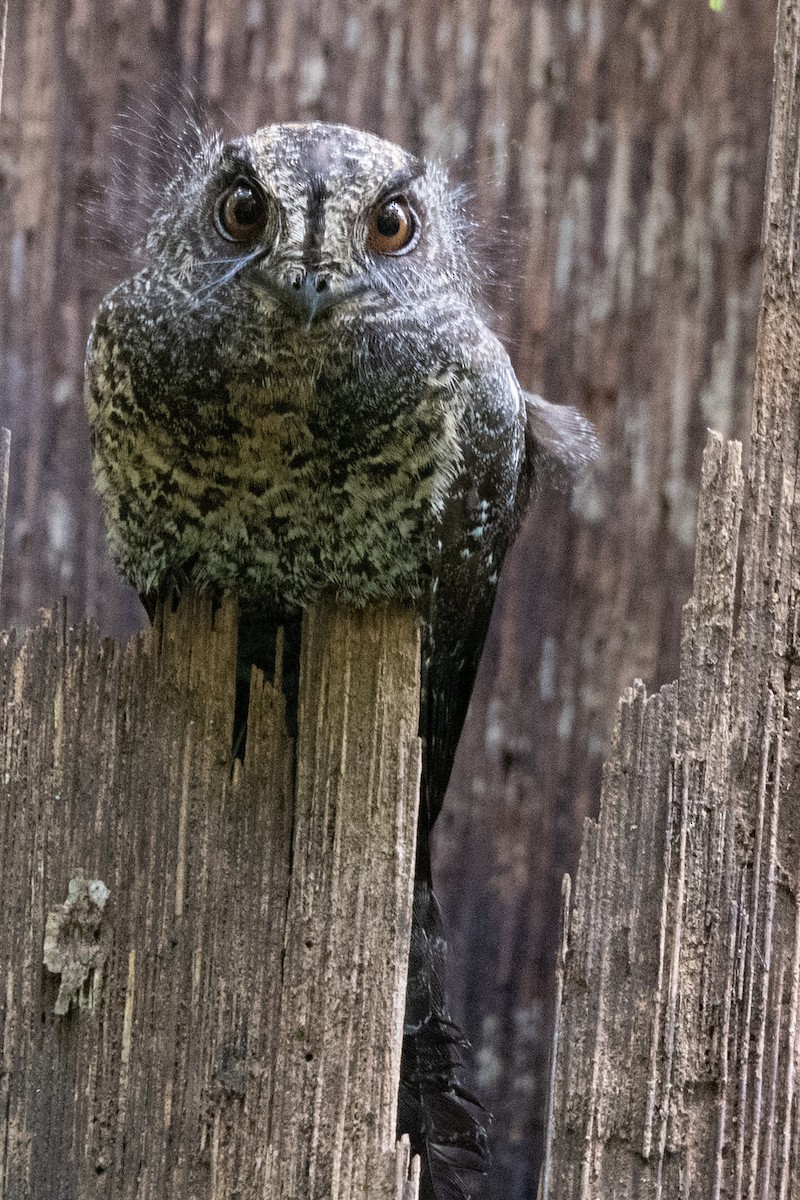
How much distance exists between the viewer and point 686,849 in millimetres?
1351

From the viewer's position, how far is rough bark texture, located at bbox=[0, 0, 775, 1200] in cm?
195

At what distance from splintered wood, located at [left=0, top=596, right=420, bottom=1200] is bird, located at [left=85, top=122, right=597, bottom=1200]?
32 centimetres

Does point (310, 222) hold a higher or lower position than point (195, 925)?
higher

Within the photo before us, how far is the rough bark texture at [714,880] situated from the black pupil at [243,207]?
0.79 metres

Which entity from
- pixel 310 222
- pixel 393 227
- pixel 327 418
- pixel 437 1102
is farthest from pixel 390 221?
pixel 437 1102

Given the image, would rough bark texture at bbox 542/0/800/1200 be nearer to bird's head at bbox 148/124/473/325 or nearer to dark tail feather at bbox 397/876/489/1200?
dark tail feather at bbox 397/876/489/1200

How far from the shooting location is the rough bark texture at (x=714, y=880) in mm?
1291

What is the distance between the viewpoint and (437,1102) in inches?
65.7


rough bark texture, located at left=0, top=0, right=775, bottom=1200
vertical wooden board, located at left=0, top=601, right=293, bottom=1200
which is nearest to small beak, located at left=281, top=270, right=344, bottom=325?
rough bark texture, located at left=0, top=0, right=775, bottom=1200

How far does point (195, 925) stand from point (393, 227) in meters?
1.11

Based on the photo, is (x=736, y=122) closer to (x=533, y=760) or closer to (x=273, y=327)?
(x=273, y=327)

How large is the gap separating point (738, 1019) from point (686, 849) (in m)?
0.18

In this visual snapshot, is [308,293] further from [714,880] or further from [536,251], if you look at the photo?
[714,880]

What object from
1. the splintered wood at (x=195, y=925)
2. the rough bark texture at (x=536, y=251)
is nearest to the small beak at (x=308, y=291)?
the rough bark texture at (x=536, y=251)
